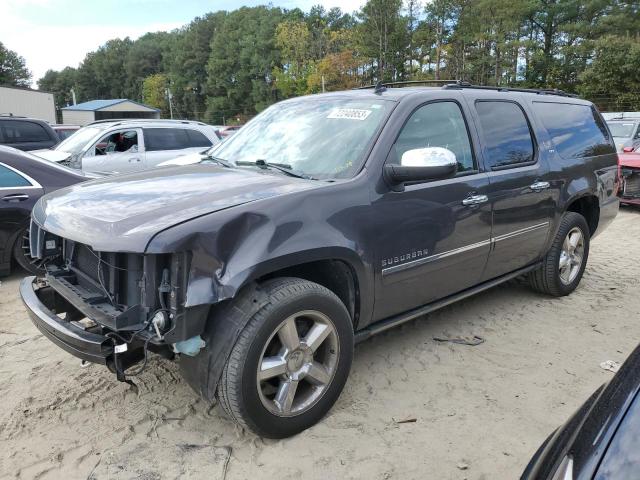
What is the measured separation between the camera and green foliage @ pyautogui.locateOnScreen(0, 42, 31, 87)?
7800cm

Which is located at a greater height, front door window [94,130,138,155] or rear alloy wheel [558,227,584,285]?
front door window [94,130,138,155]

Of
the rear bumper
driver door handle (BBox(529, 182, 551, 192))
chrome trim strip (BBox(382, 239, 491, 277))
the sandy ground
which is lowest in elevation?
the sandy ground

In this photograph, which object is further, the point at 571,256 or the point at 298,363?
the point at 571,256

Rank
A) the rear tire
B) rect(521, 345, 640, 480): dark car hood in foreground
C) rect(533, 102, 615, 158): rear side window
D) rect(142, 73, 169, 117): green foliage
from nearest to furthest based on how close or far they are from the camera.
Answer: rect(521, 345, 640, 480): dark car hood in foreground → rect(533, 102, 615, 158): rear side window → the rear tire → rect(142, 73, 169, 117): green foliage

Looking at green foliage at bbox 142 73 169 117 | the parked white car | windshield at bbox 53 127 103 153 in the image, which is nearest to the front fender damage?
the parked white car

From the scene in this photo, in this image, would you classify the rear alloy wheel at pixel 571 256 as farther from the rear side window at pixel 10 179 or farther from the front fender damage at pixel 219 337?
the rear side window at pixel 10 179

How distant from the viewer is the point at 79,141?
1004cm

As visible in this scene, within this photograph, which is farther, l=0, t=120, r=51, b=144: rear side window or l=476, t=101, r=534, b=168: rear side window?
l=0, t=120, r=51, b=144: rear side window

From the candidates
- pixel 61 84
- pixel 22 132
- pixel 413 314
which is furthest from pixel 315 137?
pixel 61 84

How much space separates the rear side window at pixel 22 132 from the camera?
10086mm

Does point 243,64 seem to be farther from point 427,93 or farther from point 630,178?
point 427,93

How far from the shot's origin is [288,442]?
277cm

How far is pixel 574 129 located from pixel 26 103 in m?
43.6

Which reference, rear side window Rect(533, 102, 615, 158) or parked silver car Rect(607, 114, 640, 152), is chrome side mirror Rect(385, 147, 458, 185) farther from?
parked silver car Rect(607, 114, 640, 152)
